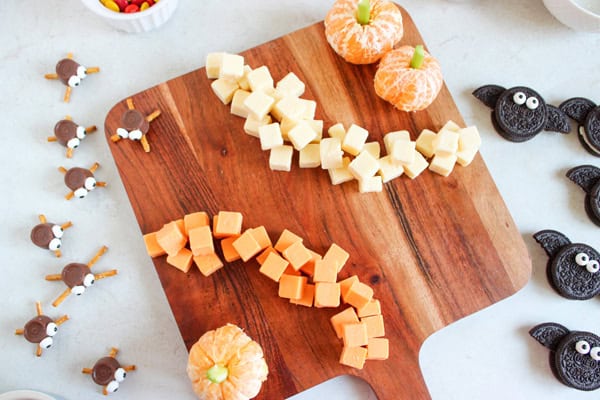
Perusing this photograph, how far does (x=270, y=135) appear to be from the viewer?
6.64ft

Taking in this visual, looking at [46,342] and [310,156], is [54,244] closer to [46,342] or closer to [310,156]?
[46,342]

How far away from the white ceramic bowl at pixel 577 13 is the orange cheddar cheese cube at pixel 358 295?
135cm

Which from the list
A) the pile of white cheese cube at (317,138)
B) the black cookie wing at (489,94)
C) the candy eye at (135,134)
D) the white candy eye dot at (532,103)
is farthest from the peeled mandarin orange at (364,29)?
the candy eye at (135,134)

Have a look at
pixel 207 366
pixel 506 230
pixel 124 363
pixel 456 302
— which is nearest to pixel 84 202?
pixel 124 363

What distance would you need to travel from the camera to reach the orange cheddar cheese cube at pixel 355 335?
189 cm

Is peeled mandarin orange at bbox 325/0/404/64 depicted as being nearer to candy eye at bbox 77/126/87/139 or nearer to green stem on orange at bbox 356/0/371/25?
green stem on orange at bbox 356/0/371/25

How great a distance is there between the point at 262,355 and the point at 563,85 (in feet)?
5.35

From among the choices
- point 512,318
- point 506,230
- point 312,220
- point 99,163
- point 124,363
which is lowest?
point 512,318

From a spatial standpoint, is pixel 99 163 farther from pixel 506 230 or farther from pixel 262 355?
pixel 506 230

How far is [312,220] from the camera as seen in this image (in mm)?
2059

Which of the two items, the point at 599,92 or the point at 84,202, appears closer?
the point at 84,202

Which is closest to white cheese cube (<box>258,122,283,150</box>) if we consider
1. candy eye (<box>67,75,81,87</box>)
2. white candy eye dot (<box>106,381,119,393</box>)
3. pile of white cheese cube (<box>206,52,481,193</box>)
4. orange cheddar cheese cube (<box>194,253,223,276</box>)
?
pile of white cheese cube (<box>206,52,481,193</box>)

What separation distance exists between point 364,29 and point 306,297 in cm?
98

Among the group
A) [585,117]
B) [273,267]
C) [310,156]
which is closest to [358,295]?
[273,267]
